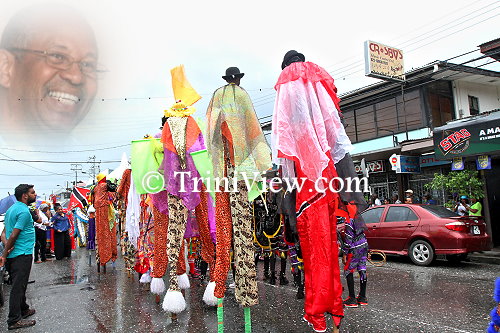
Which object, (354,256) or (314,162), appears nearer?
(314,162)

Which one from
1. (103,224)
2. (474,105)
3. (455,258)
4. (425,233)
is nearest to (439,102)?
(474,105)

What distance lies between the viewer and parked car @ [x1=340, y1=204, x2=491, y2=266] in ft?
26.7

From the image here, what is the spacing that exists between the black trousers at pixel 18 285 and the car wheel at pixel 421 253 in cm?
782

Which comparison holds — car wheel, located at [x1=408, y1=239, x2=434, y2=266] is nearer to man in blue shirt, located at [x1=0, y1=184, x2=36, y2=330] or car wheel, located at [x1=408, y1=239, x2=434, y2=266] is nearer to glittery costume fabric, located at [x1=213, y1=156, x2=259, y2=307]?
glittery costume fabric, located at [x1=213, y1=156, x2=259, y2=307]

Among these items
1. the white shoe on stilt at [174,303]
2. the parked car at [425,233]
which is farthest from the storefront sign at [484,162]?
the white shoe on stilt at [174,303]

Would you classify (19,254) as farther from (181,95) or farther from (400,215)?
(400,215)

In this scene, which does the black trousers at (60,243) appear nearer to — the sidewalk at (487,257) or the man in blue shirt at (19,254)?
the man in blue shirt at (19,254)

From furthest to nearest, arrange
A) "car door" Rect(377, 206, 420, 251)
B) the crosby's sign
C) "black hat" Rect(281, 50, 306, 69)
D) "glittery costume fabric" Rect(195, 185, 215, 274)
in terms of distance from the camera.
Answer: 1. the crosby's sign
2. "car door" Rect(377, 206, 420, 251)
3. "glittery costume fabric" Rect(195, 185, 215, 274)
4. "black hat" Rect(281, 50, 306, 69)

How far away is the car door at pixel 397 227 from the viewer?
8859 millimetres

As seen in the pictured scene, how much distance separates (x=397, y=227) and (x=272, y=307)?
560 centimetres

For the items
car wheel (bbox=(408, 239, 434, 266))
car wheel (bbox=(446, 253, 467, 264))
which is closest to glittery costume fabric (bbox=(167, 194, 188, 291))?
car wheel (bbox=(408, 239, 434, 266))

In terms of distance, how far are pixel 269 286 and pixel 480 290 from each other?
10.7 ft

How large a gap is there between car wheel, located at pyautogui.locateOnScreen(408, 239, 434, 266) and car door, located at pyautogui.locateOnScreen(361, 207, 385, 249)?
3.05 feet

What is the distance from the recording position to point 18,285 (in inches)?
186
